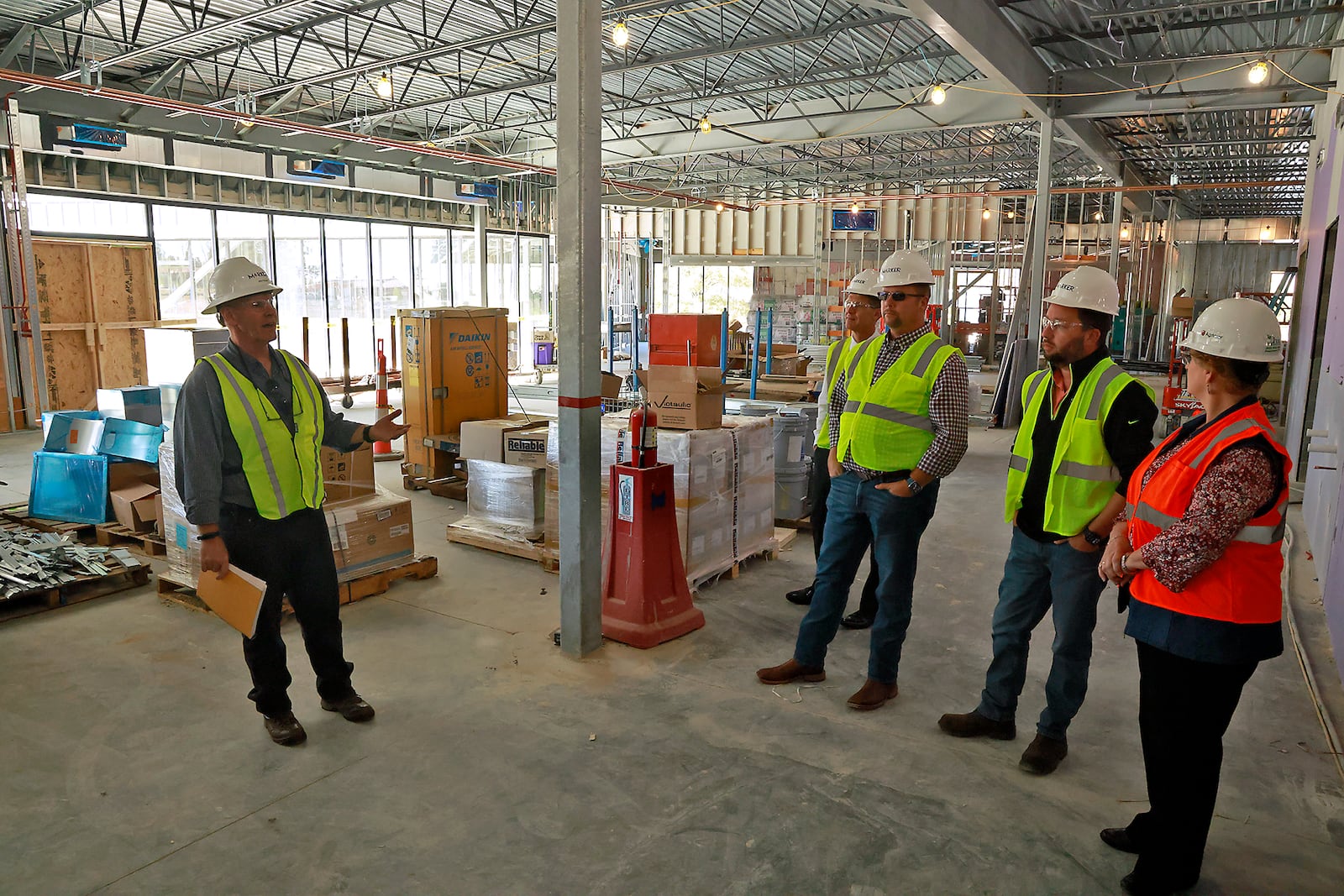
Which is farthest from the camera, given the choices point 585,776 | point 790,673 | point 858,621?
point 858,621

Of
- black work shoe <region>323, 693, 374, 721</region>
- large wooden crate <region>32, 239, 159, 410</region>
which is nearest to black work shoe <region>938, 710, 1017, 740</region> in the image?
black work shoe <region>323, 693, 374, 721</region>

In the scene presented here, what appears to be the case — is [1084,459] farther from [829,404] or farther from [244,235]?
[244,235]

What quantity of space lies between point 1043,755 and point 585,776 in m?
1.93

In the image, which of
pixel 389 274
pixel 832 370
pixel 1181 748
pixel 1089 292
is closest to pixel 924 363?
pixel 1089 292

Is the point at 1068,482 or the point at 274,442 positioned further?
the point at 274,442

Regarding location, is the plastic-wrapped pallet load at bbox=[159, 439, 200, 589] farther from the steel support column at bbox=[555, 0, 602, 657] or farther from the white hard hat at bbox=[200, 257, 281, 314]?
the steel support column at bbox=[555, 0, 602, 657]

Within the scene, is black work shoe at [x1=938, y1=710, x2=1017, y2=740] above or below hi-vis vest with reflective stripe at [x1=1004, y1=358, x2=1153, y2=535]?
below

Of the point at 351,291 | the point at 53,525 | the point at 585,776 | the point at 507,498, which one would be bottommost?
the point at 585,776

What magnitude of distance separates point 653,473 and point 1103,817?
280cm

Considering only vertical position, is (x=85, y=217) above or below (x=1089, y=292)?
above

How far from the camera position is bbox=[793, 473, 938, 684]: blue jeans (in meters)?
4.17

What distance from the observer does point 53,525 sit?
23.9ft

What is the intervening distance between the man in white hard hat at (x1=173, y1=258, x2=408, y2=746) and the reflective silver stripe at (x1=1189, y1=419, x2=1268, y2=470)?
3259 millimetres

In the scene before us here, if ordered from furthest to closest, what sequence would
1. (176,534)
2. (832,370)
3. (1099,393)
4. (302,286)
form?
(302,286), (176,534), (832,370), (1099,393)
